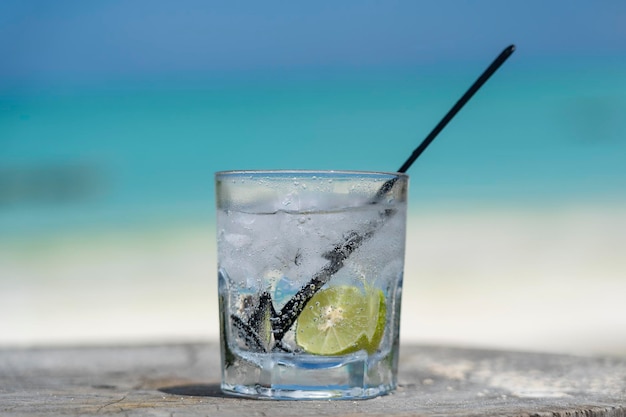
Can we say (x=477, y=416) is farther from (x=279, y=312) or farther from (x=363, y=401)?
(x=279, y=312)

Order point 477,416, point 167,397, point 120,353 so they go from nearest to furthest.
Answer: point 477,416
point 167,397
point 120,353

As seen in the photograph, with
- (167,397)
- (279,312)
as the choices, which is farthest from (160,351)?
(279,312)

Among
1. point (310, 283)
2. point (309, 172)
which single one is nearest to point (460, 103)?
point (309, 172)

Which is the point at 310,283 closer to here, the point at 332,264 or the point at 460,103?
the point at 332,264

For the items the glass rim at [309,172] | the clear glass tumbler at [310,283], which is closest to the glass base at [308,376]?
the clear glass tumbler at [310,283]

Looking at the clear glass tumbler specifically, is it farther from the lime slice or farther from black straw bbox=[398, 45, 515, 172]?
black straw bbox=[398, 45, 515, 172]
